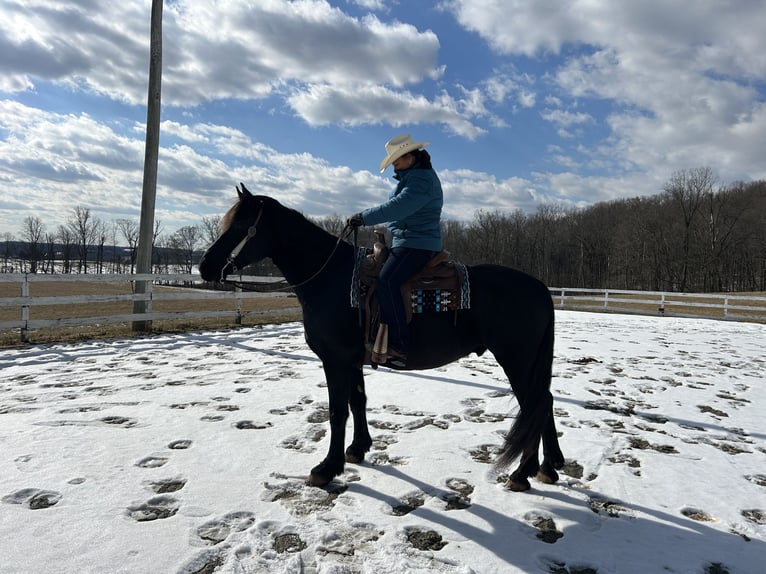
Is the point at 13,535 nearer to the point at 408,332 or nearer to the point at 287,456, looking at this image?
the point at 287,456

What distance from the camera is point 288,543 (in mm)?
2434

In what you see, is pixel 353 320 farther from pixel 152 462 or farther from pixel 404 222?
pixel 152 462

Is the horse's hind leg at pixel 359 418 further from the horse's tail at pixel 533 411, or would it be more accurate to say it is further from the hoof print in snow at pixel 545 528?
the hoof print in snow at pixel 545 528

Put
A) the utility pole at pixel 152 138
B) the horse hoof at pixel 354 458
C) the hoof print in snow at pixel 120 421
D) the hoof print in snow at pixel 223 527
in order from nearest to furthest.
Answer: the hoof print in snow at pixel 223 527, the horse hoof at pixel 354 458, the hoof print in snow at pixel 120 421, the utility pole at pixel 152 138

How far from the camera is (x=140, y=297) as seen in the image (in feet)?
33.2

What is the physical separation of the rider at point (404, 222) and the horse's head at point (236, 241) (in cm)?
79

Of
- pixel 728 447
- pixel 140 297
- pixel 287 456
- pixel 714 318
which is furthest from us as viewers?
pixel 714 318

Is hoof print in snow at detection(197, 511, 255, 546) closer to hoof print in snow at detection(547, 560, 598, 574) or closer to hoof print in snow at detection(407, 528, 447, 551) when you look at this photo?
hoof print in snow at detection(407, 528, 447, 551)

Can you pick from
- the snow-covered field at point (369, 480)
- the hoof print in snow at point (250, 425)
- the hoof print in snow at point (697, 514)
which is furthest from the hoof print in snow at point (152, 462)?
the hoof print in snow at point (697, 514)

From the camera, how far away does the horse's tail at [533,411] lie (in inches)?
120


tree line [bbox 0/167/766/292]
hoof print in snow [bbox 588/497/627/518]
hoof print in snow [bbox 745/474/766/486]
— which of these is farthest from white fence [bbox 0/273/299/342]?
tree line [bbox 0/167/766/292]

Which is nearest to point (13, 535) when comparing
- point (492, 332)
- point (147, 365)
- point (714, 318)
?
point (492, 332)

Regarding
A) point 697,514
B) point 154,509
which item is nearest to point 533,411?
point 697,514

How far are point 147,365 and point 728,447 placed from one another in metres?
7.63
